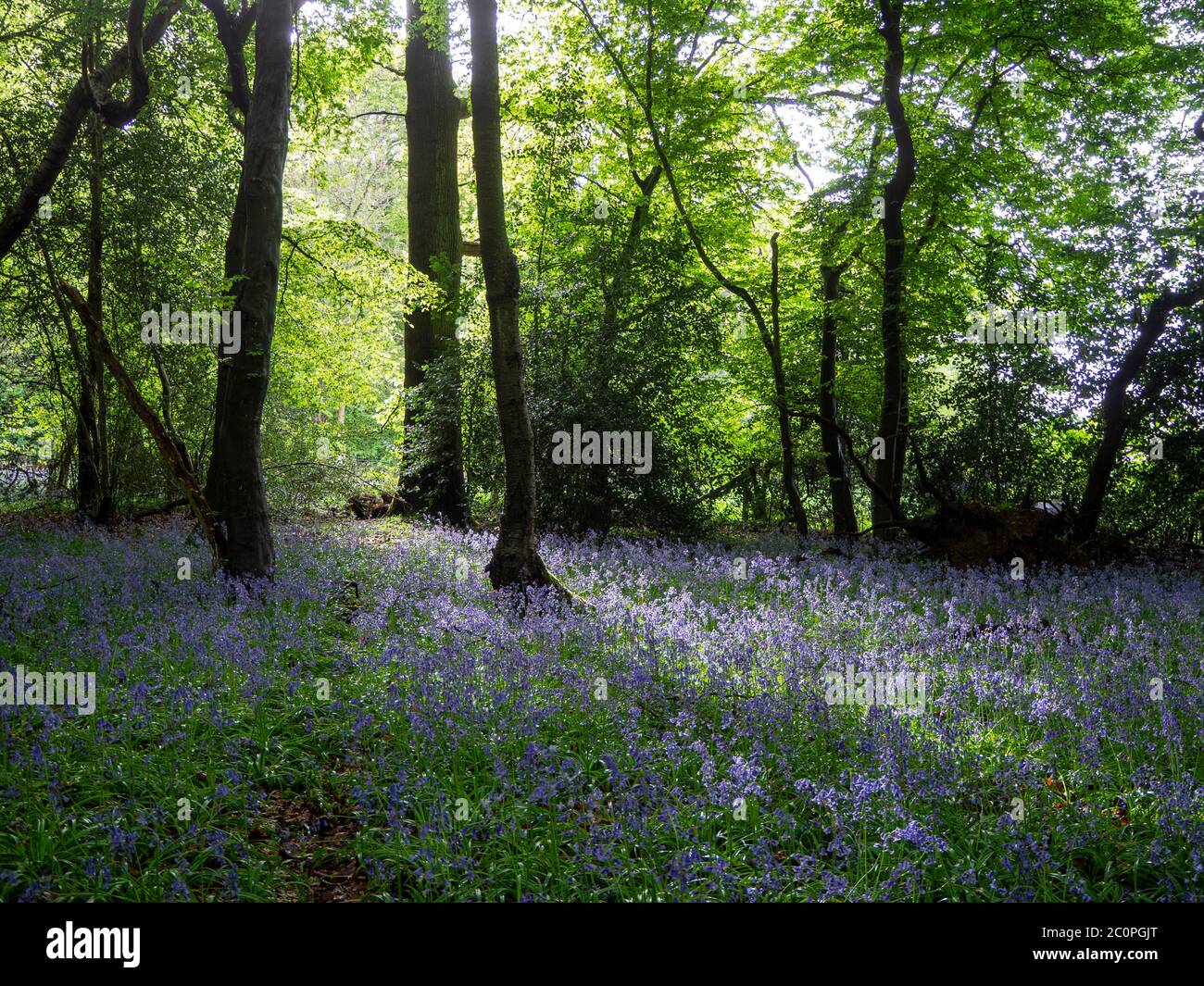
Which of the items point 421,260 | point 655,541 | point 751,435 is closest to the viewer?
point 655,541

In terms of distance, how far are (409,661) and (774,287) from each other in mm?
10342

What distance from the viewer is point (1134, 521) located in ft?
44.3

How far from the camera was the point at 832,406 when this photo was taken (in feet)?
53.0

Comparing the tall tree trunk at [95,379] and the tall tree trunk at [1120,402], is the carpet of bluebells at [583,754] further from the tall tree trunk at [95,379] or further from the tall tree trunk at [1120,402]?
the tall tree trunk at [95,379]

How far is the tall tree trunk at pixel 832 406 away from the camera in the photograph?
50.0ft

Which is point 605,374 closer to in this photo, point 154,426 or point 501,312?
point 501,312

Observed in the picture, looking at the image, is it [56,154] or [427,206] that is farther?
[427,206]

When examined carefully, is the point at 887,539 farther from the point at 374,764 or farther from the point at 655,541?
the point at 374,764

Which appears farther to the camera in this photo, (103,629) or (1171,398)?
(1171,398)

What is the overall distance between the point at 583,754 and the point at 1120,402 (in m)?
11.5

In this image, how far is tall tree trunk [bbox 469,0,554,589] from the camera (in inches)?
313

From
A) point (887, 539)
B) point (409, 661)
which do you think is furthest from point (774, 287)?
point (409, 661)

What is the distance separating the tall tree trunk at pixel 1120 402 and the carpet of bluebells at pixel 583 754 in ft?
15.6

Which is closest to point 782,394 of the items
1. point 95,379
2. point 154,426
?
Answer: point 154,426
